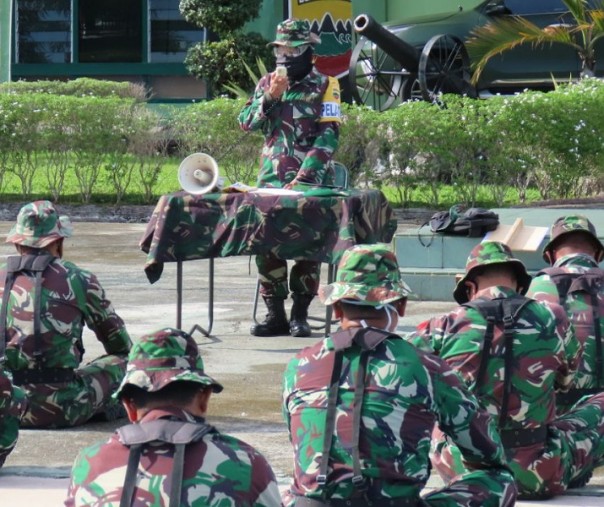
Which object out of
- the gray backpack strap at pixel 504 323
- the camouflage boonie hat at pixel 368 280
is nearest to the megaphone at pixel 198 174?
the gray backpack strap at pixel 504 323

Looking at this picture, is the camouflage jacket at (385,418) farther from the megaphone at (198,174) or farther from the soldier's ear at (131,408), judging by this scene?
the megaphone at (198,174)

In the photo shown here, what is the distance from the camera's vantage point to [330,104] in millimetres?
8727

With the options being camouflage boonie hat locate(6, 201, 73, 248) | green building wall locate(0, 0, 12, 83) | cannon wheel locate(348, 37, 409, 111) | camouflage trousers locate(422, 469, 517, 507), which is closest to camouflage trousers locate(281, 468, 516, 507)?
camouflage trousers locate(422, 469, 517, 507)

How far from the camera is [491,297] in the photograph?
16.9 feet

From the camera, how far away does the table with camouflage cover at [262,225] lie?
796cm

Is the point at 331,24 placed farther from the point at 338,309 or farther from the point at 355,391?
the point at 355,391

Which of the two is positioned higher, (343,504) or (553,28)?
(553,28)

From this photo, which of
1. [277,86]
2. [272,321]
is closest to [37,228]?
[277,86]

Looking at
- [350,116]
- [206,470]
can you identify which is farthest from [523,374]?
[350,116]

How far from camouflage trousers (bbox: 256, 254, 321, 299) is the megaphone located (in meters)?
0.72

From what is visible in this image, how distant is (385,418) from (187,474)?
88 centimetres

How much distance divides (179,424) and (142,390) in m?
0.14

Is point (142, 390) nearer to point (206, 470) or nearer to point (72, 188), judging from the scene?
point (206, 470)

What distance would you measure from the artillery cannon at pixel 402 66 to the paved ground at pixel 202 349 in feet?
14.9
